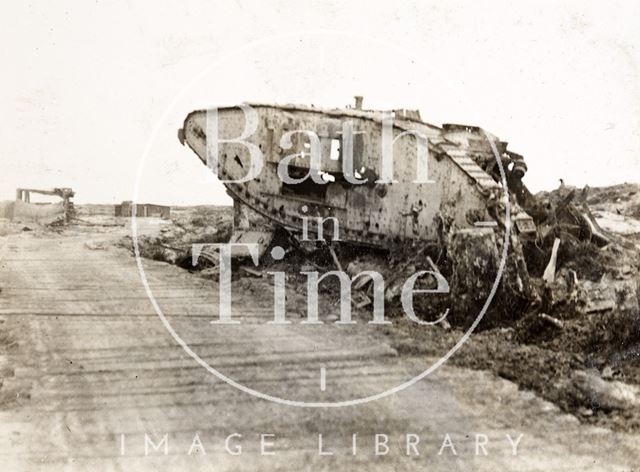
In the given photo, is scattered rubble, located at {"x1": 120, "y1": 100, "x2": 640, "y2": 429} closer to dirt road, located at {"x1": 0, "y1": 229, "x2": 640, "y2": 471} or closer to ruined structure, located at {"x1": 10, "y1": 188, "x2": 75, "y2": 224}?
dirt road, located at {"x1": 0, "y1": 229, "x2": 640, "y2": 471}

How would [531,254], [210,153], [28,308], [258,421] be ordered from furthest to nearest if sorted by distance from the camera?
1. [210,153]
2. [531,254]
3. [28,308]
4. [258,421]

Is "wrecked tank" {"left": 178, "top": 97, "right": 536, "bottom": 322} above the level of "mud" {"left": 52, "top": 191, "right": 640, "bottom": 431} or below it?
above

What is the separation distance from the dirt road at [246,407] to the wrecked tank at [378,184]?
2.18 meters

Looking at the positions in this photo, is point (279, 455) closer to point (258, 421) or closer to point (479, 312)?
point (258, 421)

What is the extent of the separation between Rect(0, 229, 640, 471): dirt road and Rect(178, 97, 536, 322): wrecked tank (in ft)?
7.15

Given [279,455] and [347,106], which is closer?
[279,455]

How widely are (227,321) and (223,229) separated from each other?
24.2 ft

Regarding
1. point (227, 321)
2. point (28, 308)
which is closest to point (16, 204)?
point (28, 308)

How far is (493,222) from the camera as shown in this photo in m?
9.02

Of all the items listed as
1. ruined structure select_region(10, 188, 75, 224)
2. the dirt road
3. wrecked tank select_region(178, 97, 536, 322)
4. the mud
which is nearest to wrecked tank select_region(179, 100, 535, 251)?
wrecked tank select_region(178, 97, 536, 322)

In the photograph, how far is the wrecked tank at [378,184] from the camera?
350 inches

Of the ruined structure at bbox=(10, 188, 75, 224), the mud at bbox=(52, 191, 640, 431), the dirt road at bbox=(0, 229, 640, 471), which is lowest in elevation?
the dirt road at bbox=(0, 229, 640, 471)

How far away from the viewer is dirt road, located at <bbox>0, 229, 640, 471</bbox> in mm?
5324

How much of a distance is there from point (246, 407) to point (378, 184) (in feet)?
19.3
